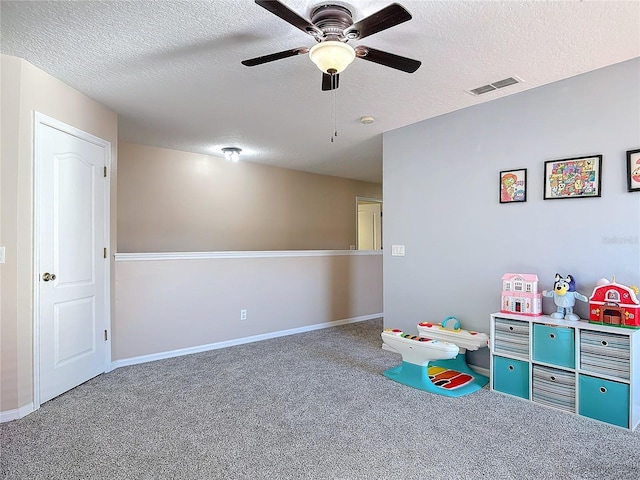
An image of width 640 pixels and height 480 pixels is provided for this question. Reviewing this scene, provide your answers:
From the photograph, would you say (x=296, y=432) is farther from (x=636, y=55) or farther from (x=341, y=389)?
(x=636, y=55)

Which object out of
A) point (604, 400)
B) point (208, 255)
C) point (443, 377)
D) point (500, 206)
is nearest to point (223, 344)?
point (208, 255)

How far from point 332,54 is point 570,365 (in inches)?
99.1

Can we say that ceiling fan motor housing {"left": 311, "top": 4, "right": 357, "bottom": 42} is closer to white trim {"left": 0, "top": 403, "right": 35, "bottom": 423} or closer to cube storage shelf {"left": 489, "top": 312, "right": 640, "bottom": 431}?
cube storage shelf {"left": 489, "top": 312, "right": 640, "bottom": 431}

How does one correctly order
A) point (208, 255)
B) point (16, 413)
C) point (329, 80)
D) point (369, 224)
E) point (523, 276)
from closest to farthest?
point (329, 80) → point (16, 413) → point (523, 276) → point (208, 255) → point (369, 224)

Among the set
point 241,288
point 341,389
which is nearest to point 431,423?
point 341,389

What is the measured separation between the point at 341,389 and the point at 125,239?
133 inches

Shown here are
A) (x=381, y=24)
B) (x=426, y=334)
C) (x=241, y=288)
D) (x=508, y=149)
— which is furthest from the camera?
(x=241, y=288)

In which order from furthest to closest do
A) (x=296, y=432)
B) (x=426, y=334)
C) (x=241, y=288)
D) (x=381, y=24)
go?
(x=241, y=288) → (x=426, y=334) → (x=296, y=432) → (x=381, y=24)

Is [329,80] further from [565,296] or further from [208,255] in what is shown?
[208,255]

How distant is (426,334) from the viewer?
11.1 ft

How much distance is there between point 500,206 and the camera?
316cm

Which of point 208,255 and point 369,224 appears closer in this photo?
point 208,255

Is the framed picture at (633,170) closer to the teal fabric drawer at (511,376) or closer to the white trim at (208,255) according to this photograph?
the teal fabric drawer at (511,376)

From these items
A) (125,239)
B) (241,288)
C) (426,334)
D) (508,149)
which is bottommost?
(426,334)
